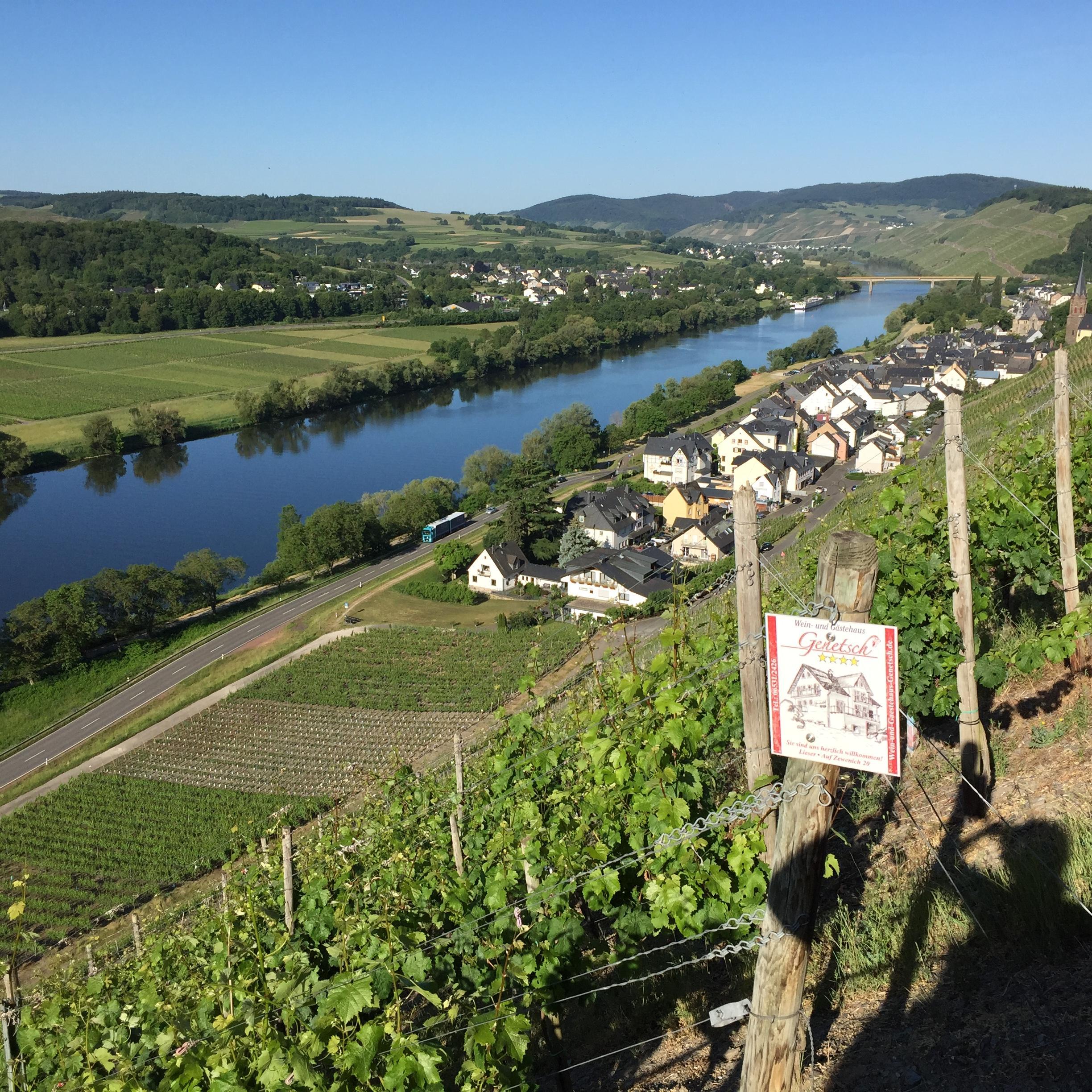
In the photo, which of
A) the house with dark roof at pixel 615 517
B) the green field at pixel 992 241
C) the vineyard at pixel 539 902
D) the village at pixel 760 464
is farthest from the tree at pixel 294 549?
the green field at pixel 992 241

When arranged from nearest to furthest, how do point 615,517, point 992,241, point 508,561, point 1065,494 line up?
point 1065,494, point 508,561, point 615,517, point 992,241

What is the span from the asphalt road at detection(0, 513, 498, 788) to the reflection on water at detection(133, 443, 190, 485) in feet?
52.2

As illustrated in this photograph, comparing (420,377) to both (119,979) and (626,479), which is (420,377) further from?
(119,979)

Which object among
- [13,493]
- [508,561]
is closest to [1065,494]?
[508,561]

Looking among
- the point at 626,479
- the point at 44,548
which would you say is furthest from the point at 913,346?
the point at 44,548

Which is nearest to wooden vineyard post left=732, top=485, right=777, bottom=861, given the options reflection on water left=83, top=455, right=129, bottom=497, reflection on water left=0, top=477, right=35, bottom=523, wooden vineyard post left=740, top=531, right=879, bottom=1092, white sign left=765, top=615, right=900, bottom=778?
wooden vineyard post left=740, top=531, right=879, bottom=1092

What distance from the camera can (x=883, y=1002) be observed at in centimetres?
323

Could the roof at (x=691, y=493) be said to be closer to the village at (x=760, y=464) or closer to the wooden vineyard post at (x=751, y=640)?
the village at (x=760, y=464)

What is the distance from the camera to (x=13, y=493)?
39.0m

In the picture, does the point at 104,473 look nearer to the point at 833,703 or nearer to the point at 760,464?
the point at 760,464

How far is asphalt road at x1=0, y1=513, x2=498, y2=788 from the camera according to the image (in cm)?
2019

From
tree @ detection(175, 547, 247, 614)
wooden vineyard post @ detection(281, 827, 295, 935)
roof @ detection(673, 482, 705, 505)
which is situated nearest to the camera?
wooden vineyard post @ detection(281, 827, 295, 935)

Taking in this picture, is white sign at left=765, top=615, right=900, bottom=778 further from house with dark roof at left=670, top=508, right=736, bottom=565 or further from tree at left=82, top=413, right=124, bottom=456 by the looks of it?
tree at left=82, top=413, right=124, bottom=456

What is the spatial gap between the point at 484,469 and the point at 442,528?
515 cm
